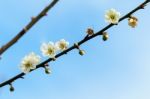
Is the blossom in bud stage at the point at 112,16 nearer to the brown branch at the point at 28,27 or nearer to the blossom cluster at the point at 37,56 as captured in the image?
the blossom cluster at the point at 37,56

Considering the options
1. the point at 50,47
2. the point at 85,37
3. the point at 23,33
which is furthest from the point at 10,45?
the point at 50,47

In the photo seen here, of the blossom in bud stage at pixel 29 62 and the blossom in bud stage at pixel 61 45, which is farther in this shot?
the blossom in bud stage at pixel 61 45

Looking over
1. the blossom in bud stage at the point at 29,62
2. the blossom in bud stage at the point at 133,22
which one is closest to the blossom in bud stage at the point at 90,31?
the blossom in bud stage at the point at 133,22

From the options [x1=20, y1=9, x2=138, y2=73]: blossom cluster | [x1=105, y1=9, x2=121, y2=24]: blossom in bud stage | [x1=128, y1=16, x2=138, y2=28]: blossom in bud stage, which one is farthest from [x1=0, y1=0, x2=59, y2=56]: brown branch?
[x1=128, y1=16, x2=138, y2=28]: blossom in bud stage

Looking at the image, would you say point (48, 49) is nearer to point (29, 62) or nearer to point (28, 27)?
point (29, 62)

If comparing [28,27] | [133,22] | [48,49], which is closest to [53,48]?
[48,49]
